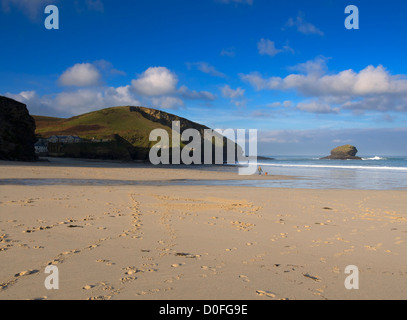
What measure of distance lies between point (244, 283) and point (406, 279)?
295 cm

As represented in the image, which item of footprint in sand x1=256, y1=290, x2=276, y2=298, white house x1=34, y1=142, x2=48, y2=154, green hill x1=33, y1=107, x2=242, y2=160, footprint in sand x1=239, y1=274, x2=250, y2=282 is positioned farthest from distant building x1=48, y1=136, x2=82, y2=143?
footprint in sand x1=256, y1=290, x2=276, y2=298

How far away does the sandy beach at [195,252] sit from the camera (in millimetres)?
4328

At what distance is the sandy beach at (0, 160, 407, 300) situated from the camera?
4.33 meters

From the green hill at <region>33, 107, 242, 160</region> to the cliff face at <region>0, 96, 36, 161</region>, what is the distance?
104 feet

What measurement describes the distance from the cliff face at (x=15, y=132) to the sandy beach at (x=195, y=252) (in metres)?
42.1

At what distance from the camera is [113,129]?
13012 cm

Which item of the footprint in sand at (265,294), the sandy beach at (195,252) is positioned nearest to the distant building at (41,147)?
the sandy beach at (195,252)

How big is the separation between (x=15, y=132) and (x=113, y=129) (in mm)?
83112

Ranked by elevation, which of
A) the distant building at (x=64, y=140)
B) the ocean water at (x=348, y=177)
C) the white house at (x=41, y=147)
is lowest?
the ocean water at (x=348, y=177)

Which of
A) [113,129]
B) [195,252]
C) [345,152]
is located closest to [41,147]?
[113,129]

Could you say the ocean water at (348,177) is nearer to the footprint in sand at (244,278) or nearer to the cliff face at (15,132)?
the footprint in sand at (244,278)

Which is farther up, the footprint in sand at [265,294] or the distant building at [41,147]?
the distant building at [41,147]
